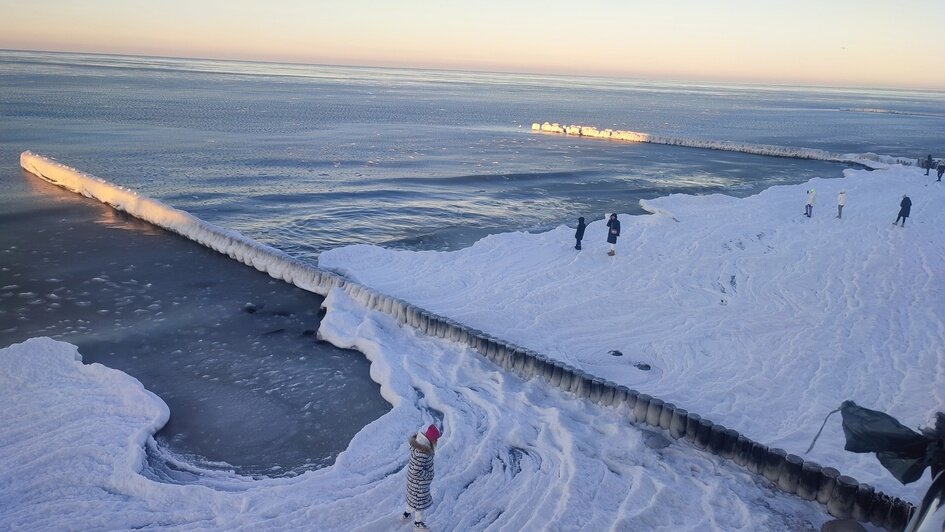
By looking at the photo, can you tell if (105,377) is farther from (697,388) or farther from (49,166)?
(49,166)

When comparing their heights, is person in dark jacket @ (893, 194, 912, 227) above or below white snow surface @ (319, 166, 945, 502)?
above

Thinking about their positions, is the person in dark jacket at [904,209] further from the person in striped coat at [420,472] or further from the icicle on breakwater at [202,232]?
the person in striped coat at [420,472]

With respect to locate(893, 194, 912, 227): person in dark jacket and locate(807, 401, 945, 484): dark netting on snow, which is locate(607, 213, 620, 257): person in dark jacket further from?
locate(807, 401, 945, 484): dark netting on snow

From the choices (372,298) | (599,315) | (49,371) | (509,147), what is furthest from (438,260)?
(509,147)

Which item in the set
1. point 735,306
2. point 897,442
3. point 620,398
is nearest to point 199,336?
point 620,398

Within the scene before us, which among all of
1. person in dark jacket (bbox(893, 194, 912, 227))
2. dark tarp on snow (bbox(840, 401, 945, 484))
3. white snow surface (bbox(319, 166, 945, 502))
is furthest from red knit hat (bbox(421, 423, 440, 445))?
person in dark jacket (bbox(893, 194, 912, 227))

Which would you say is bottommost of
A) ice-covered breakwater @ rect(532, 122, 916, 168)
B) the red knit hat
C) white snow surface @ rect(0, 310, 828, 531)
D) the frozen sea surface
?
the frozen sea surface

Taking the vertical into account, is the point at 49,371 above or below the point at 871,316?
below
